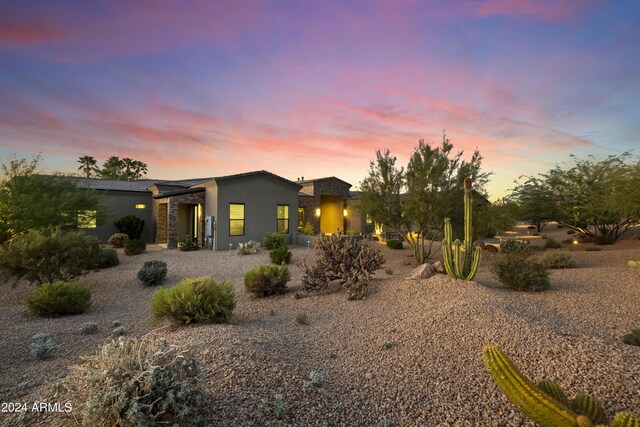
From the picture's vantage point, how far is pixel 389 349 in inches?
195

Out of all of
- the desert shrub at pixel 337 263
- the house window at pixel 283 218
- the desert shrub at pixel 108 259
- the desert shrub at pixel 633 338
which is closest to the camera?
the desert shrub at pixel 633 338

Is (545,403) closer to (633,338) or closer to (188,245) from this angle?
(633,338)

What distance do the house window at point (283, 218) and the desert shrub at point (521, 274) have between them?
13.7m

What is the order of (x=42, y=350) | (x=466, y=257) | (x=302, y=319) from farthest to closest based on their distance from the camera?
(x=466, y=257)
(x=302, y=319)
(x=42, y=350)

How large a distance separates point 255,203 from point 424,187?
9.95 m

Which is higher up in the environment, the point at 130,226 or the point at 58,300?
the point at 130,226

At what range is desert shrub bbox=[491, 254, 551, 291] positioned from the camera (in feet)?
26.6

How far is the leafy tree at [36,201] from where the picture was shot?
12844mm

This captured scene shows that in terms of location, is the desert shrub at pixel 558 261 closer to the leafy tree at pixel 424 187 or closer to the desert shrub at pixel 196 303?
the leafy tree at pixel 424 187

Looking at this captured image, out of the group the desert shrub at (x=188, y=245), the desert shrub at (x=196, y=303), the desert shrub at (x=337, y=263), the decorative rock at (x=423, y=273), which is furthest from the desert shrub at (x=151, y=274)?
the decorative rock at (x=423, y=273)

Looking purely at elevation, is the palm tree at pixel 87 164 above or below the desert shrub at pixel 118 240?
above

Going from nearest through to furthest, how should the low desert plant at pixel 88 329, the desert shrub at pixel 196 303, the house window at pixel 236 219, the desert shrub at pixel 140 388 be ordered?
the desert shrub at pixel 140 388, the desert shrub at pixel 196 303, the low desert plant at pixel 88 329, the house window at pixel 236 219

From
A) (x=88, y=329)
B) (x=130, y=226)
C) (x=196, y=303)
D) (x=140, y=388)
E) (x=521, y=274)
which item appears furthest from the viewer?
(x=130, y=226)

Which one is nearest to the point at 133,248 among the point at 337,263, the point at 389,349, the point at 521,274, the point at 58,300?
the point at 58,300
